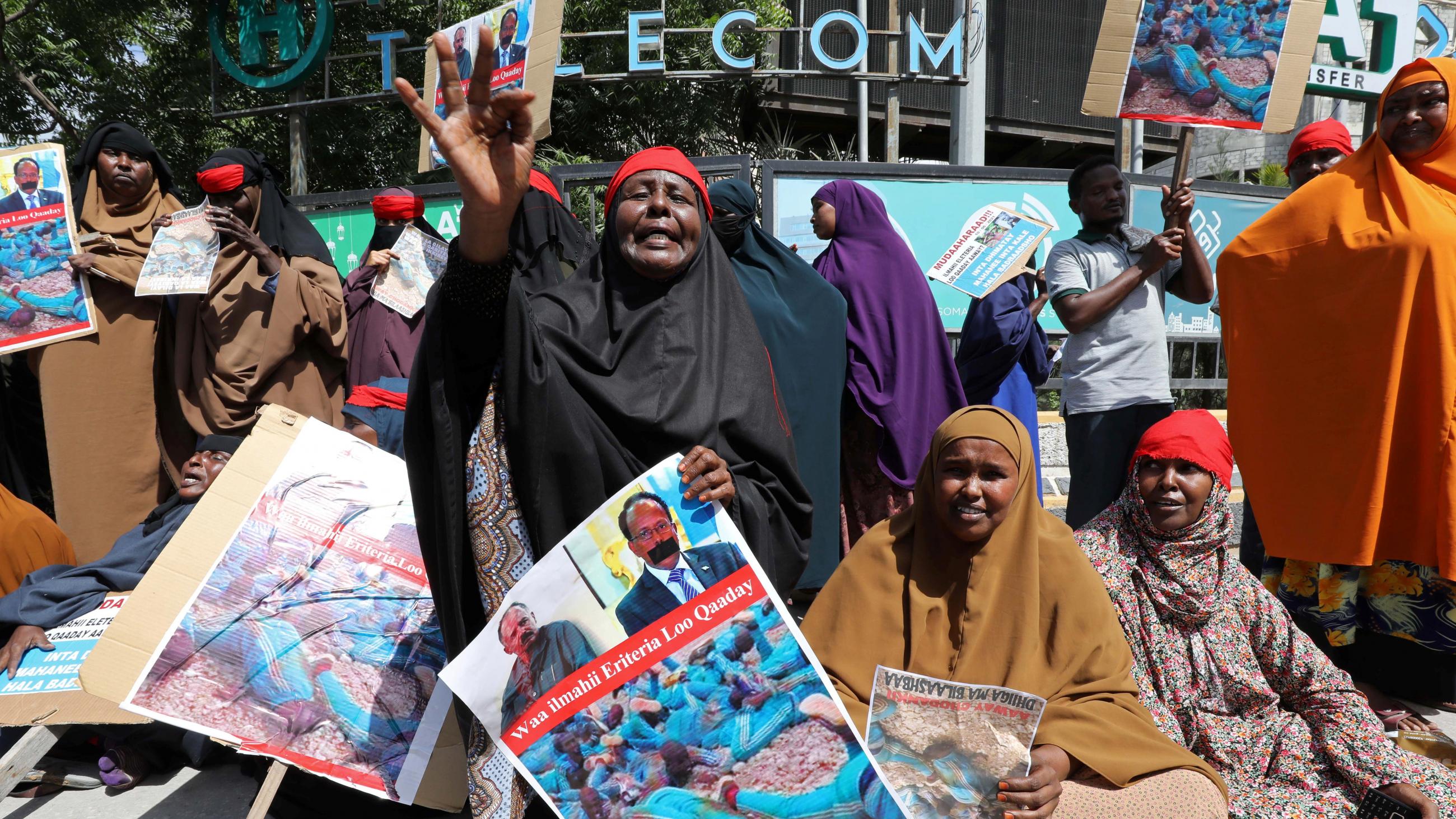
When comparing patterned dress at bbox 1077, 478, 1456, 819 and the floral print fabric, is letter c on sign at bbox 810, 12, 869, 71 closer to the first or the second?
the floral print fabric

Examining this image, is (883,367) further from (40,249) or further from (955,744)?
(40,249)

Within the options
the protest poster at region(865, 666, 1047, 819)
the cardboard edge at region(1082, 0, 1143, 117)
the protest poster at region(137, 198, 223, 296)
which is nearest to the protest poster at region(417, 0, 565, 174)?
the protest poster at region(137, 198, 223, 296)

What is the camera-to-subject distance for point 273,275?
4.20 m

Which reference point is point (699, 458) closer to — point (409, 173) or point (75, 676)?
point (75, 676)

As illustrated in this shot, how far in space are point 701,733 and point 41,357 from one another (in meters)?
Result: 3.68

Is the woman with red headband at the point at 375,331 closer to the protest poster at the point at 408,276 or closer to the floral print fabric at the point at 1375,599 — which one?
the protest poster at the point at 408,276

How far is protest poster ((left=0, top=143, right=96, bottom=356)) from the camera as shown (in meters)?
4.07

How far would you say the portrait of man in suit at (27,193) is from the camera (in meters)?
4.15

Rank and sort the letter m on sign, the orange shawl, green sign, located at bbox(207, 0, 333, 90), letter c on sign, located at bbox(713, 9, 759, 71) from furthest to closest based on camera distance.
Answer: letter c on sign, located at bbox(713, 9, 759, 71) → the letter m on sign → green sign, located at bbox(207, 0, 333, 90) → the orange shawl

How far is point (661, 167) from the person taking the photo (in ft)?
7.25

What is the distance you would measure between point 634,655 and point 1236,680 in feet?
5.59

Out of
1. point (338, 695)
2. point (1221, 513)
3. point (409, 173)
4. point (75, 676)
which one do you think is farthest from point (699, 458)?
point (409, 173)

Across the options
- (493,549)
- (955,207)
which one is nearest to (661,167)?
(493,549)

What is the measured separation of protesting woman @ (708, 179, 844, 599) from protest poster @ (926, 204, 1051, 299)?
1.59ft
